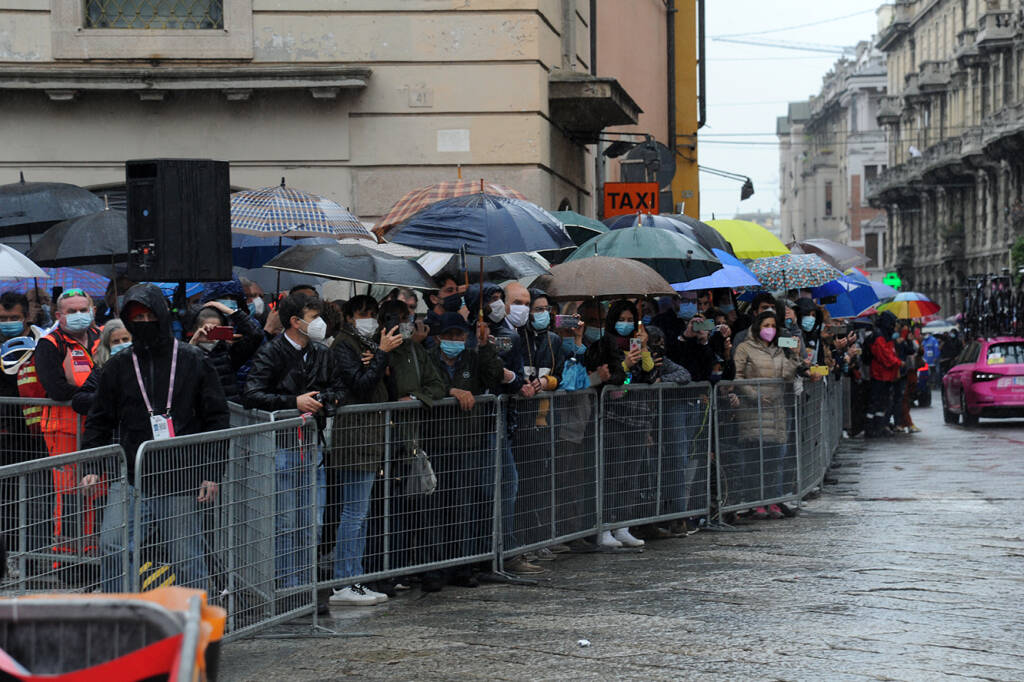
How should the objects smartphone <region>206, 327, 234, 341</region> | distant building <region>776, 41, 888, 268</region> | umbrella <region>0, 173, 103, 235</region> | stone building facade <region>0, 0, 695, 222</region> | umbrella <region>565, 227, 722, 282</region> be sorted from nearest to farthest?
1. smartphone <region>206, 327, 234, 341</region>
2. umbrella <region>0, 173, 103, 235</region>
3. umbrella <region>565, 227, 722, 282</region>
4. stone building facade <region>0, 0, 695, 222</region>
5. distant building <region>776, 41, 888, 268</region>

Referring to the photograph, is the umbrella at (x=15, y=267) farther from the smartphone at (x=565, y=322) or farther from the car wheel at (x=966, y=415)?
the car wheel at (x=966, y=415)

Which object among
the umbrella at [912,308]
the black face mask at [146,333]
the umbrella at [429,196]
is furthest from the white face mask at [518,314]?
the umbrella at [912,308]

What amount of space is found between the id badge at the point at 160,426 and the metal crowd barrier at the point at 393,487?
0.40 m

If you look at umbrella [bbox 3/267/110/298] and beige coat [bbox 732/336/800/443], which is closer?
beige coat [bbox 732/336/800/443]

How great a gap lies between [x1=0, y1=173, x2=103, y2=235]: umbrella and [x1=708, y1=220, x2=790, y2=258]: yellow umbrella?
8.18 meters

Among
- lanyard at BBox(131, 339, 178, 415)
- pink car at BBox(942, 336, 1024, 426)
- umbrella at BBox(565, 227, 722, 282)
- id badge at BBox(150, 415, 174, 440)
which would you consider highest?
umbrella at BBox(565, 227, 722, 282)

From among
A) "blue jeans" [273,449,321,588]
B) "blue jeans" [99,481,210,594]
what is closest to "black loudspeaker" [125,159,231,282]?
"blue jeans" [273,449,321,588]

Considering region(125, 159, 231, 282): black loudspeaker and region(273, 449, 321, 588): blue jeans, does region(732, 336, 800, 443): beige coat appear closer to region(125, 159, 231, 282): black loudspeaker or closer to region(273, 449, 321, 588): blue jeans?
region(125, 159, 231, 282): black loudspeaker

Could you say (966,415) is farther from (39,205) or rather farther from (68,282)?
(39,205)

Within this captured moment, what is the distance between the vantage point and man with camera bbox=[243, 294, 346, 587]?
7.80 metres

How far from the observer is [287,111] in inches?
659

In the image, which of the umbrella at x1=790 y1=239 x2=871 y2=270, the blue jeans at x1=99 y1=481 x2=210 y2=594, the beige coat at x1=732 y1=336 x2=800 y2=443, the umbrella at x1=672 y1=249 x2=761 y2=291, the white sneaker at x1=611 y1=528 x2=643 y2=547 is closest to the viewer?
the blue jeans at x1=99 y1=481 x2=210 y2=594

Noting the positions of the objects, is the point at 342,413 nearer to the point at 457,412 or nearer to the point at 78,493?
the point at 457,412

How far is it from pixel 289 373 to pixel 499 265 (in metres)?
4.26
